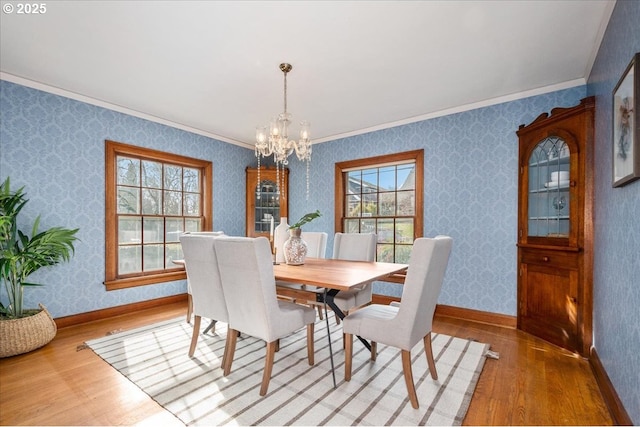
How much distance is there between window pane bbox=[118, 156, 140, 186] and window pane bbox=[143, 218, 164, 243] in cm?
53

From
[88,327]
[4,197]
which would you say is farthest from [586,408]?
[4,197]

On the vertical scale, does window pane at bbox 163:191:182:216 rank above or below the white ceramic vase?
above

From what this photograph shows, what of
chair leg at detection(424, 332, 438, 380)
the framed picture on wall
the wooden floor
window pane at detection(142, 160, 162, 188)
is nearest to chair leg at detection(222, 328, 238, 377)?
the wooden floor

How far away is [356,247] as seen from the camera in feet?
10.7

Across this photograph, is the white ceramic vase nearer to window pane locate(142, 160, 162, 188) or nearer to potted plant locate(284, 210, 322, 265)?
potted plant locate(284, 210, 322, 265)

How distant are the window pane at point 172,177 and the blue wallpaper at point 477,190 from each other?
121 inches

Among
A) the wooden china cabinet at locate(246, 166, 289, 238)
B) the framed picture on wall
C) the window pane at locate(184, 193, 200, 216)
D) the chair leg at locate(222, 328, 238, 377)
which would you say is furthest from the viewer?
the wooden china cabinet at locate(246, 166, 289, 238)

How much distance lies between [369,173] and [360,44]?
2.38 meters

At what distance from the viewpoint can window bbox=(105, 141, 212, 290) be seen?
11.8ft

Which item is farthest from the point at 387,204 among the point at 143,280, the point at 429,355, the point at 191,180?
the point at 143,280

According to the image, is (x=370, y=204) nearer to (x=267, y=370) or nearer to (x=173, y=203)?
(x=173, y=203)

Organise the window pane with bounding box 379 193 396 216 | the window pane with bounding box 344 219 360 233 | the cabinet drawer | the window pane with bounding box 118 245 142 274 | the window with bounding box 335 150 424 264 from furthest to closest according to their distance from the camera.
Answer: the window pane with bounding box 344 219 360 233, the window pane with bounding box 379 193 396 216, the window with bounding box 335 150 424 264, the window pane with bounding box 118 245 142 274, the cabinet drawer

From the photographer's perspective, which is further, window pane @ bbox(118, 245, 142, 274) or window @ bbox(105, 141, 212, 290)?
window pane @ bbox(118, 245, 142, 274)

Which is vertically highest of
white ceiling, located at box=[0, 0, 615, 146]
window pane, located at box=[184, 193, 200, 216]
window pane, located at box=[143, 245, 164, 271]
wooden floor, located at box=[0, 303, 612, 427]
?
white ceiling, located at box=[0, 0, 615, 146]
